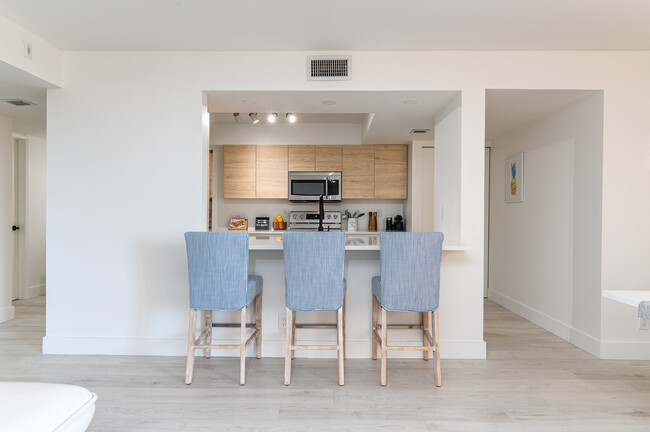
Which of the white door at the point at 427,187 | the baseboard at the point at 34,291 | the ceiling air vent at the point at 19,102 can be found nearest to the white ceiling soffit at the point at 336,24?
the ceiling air vent at the point at 19,102

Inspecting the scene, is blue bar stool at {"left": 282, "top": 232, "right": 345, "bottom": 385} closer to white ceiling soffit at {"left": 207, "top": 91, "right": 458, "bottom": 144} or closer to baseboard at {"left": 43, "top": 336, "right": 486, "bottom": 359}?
baseboard at {"left": 43, "top": 336, "right": 486, "bottom": 359}

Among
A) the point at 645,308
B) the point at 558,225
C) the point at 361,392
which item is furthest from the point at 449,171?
the point at 361,392

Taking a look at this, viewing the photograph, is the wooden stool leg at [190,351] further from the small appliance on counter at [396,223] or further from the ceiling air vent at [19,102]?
the small appliance on counter at [396,223]

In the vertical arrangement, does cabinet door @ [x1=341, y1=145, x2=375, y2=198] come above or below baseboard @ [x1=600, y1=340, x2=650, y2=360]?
above

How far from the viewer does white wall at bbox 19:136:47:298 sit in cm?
487

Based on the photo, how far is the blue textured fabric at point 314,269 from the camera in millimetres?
2430

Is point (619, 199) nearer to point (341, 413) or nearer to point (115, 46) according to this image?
point (341, 413)

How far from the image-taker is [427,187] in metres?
5.00

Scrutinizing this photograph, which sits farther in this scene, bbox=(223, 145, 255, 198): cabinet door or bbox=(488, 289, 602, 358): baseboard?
bbox=(223, 145, 255, 198): cabinet door

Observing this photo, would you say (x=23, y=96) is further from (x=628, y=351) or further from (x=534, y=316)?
(x=628, y=351)

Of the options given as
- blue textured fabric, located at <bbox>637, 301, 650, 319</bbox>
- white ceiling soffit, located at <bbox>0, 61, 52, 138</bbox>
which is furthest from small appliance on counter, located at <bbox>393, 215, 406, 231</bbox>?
white ceiling soffit, located at <bbox>0, 61, 52, 138</bbox>

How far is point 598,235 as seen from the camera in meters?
2.94

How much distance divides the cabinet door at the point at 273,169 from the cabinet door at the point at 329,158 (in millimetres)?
448

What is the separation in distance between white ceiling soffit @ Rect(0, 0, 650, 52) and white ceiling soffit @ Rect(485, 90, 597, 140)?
32cm
